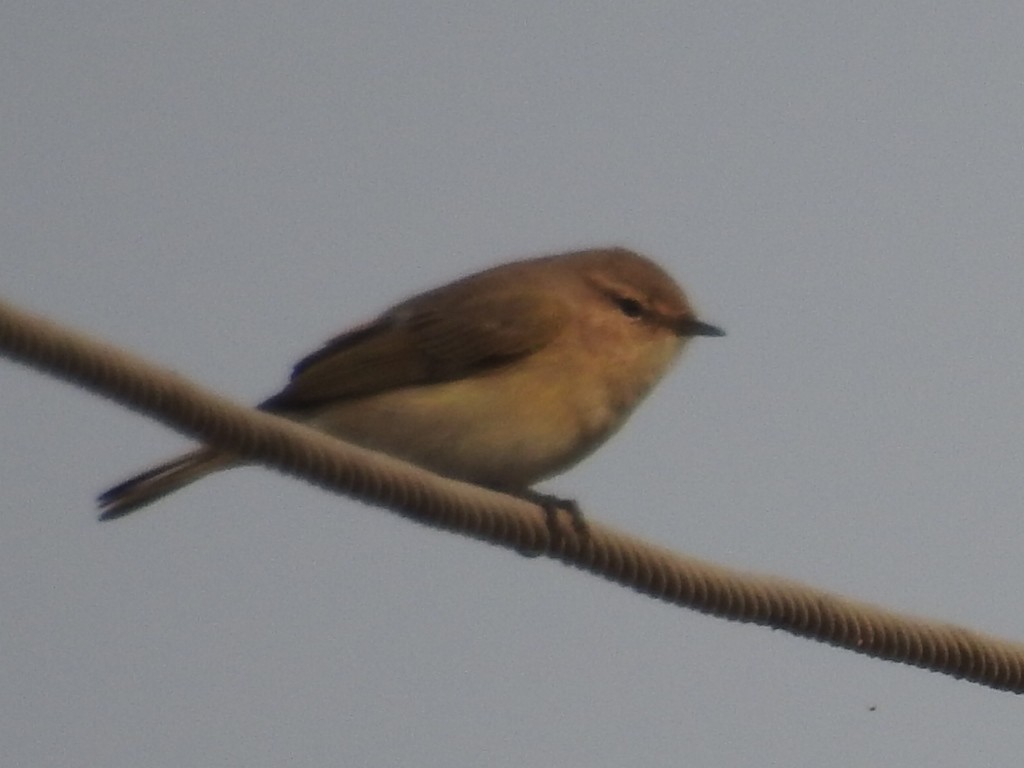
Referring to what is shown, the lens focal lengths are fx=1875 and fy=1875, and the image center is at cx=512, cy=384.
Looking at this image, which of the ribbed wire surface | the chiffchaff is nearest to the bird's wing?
the chiffchaff

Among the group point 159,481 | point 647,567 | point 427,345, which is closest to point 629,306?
point 427,345

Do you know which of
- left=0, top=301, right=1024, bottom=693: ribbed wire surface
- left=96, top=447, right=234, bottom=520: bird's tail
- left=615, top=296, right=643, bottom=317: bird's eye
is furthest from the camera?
left=615, top=296, right=643, bottom=317: bird's eye

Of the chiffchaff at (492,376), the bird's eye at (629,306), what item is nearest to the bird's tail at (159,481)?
the chiffchaff at (492,376)

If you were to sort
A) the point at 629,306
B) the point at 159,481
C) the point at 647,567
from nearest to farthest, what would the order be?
1. the point at 647,567
2. the point at 159,481
3. the point at 629,306

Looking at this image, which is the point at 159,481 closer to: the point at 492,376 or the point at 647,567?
the point at 492,376

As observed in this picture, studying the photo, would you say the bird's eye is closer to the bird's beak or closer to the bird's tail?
the bird's beak

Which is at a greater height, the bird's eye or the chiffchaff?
the bird's eye

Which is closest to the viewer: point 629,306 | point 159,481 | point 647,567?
point 647,567

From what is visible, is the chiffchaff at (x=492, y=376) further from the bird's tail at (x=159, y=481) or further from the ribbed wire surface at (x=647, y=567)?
the ribbed wire surface at (x=647, y=567)
